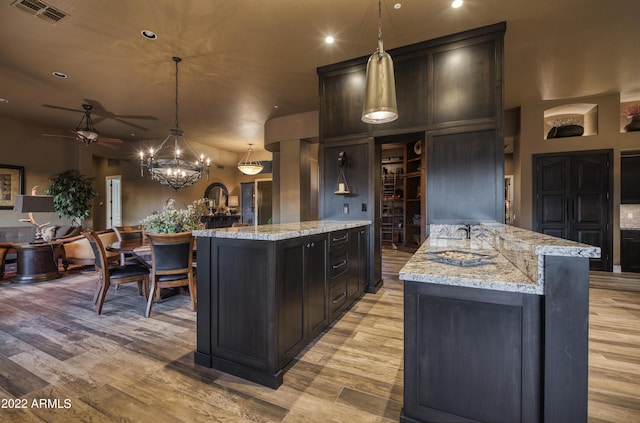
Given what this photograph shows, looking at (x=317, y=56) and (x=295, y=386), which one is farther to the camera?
(x=317, y=56)

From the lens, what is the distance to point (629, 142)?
17.1 ft

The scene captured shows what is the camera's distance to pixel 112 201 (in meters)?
9.73

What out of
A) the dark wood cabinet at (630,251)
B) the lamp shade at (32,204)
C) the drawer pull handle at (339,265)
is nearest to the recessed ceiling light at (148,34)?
the lamp shade at (32,204)

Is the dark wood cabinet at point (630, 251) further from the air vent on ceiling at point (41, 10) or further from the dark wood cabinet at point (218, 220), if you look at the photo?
the dark wood cabinet at point (218, 220)

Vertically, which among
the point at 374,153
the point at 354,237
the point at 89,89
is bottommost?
the point at 354,237

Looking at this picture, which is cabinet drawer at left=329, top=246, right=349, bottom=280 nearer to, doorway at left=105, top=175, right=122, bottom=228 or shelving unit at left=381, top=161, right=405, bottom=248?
shelving unit at left=381, top=161, right=405, bottom=248

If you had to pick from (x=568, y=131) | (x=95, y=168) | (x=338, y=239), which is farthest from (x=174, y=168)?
(x=568, y=131)

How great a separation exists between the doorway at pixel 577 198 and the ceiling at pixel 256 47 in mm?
1252

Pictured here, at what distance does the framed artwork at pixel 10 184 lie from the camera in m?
6.07

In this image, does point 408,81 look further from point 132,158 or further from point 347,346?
point 132,158

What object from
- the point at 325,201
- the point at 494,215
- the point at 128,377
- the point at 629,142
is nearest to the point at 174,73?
the point at 325,201

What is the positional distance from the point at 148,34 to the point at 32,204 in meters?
3.28

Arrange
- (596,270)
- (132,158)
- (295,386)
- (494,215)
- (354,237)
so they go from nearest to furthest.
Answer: (295,386), (494,215), (354,237), (596,270), (132,158)

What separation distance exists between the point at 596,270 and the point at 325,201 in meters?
5.40
